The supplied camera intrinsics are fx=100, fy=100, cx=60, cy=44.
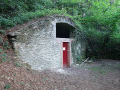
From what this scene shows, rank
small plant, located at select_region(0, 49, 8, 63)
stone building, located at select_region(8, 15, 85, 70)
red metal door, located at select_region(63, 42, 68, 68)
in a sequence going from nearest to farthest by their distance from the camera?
small plant, located at select_region(0, 49, 8, 63) < stone building, located at select_region(8, 15, 85, 70) < red metal door, located at select_region(63, 42, 68, 68)

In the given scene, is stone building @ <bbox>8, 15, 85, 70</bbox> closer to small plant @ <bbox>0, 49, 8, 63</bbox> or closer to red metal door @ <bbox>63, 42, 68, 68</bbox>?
red metal door @ <bbox>63, 42, 68, 68</bbox>

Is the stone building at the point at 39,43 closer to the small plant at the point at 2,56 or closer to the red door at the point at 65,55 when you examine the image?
the red door at the point at 65,55

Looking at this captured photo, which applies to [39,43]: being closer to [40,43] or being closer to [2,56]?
[40,43]

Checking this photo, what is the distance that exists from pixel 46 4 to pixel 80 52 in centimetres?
652

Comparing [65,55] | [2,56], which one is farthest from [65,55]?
[2,56]

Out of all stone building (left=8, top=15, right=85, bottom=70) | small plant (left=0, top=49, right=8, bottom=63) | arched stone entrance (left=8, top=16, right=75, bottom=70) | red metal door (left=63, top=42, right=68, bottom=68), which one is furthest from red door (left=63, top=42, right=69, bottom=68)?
small plant (left=0, top=49, right=8, bottom=63)

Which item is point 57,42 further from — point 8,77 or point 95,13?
point 95,13

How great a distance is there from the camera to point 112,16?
9.51 meters

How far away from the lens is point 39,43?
6035mm

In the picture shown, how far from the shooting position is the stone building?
5206mm

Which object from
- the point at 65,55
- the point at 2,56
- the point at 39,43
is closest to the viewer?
the point at 2,56

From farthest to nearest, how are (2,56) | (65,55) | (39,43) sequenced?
(65,55)
(39,43)
(2,56)

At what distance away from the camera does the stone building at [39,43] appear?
17.1ft

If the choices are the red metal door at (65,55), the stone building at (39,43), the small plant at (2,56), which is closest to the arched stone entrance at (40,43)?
the stone building at (39,43)
